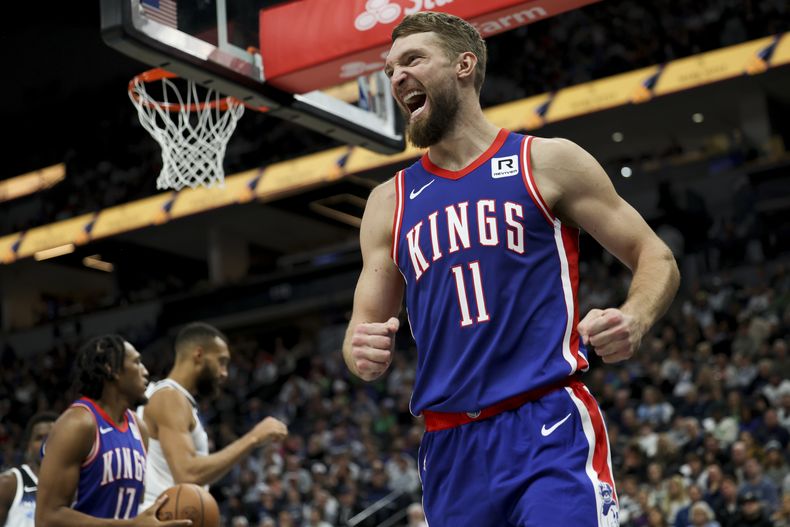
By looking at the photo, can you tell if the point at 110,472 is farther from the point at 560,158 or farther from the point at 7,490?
the point at 560,158

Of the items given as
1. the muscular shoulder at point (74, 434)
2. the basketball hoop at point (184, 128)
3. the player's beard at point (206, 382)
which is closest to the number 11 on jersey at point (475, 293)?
the muscular shoulder at point (74, 434)

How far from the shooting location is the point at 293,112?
675 cm

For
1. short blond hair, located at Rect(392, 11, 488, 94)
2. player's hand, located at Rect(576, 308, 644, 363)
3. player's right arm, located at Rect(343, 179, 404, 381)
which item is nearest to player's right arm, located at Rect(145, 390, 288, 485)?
player's right arm, located at Rect(343, 179, 404, 381)

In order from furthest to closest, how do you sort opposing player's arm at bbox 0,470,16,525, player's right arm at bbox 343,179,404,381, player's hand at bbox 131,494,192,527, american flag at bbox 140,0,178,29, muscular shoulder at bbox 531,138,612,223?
opposing player's arm at bbox 0,470,16,525, american flag at bbox 140,0,178,29, player's hand at bbox 131,494,192,527, player's right arm at bbox 343,179,404,381, muscular shoulder at bbox 531,138,612,223

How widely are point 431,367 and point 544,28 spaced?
19.1 metres

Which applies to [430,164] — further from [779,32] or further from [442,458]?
[779,32]

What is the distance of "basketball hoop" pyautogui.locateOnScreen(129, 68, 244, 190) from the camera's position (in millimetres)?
6984

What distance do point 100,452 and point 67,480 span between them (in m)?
0.24

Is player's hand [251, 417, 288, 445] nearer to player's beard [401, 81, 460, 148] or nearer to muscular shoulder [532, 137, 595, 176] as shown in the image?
player's beard [401, 81, 460, 148]

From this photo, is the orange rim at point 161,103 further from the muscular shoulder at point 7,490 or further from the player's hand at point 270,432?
the muscular shoulder at point 7,490

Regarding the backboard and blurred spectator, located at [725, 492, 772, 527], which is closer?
the backboard

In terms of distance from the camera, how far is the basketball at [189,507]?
5.03 m

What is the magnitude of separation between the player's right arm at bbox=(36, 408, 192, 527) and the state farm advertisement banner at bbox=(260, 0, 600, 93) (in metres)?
2.41

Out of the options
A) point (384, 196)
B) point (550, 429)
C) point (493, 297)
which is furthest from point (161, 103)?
point (550, 429)
